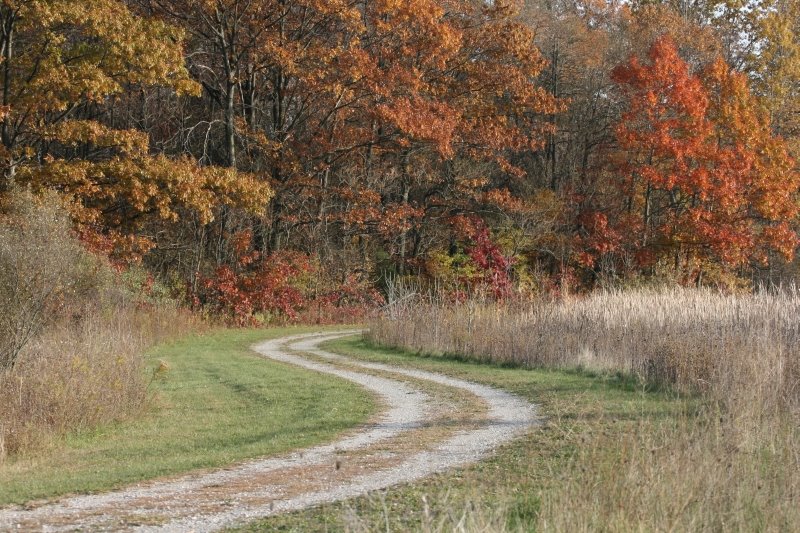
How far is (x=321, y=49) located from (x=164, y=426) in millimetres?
21611

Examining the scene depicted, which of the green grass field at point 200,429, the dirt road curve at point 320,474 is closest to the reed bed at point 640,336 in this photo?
the dirt road curve at point 320,474

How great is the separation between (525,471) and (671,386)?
5.86m

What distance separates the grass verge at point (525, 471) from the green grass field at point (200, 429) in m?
2.54

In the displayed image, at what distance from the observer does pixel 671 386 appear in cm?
1526

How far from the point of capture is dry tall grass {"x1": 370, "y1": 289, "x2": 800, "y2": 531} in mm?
7574

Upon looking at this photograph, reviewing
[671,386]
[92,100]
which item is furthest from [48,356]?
[92,100]

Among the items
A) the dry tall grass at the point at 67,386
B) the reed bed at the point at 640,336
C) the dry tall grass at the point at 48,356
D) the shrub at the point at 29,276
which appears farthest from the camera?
the shrub at the point at 29,276

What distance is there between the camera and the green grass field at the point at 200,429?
35.0 ft

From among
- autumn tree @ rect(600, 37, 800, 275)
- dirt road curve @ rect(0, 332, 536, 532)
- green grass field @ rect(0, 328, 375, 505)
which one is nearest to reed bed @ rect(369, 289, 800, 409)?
dirt road curve @ rect(0, 332, 536, 532)

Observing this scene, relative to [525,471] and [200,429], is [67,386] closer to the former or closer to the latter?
[200,429]

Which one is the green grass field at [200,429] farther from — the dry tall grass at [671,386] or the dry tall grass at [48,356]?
the dry tall grass at [671,386]

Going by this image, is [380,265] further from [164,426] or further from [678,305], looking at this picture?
[164,426]

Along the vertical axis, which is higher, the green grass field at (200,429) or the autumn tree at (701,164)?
the autumn tree at (701,164)

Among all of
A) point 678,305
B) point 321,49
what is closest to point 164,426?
point 678,305
